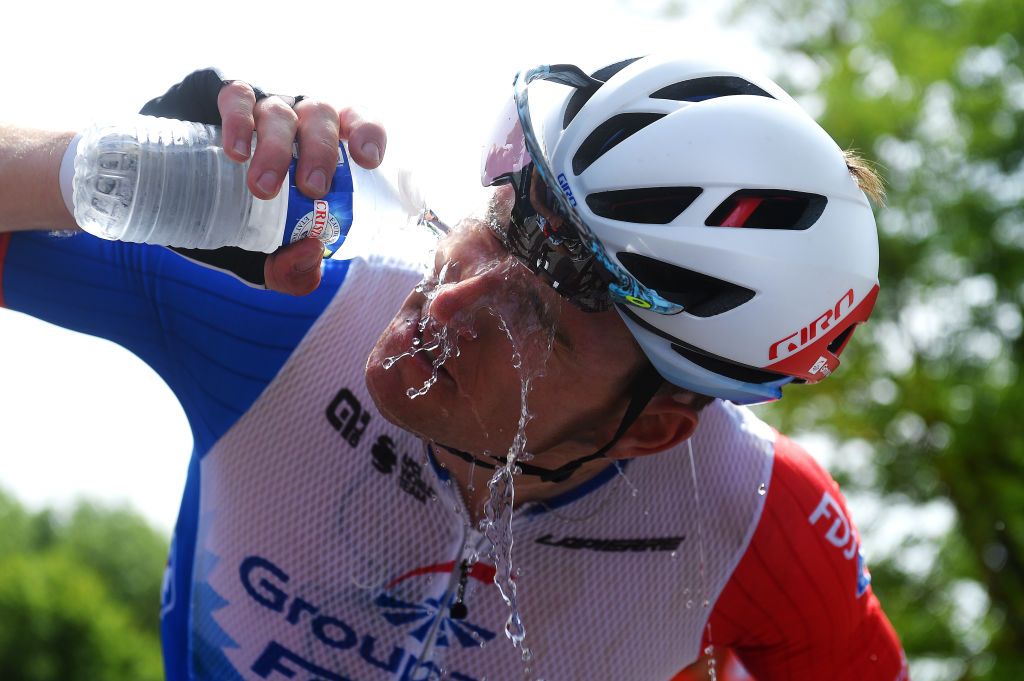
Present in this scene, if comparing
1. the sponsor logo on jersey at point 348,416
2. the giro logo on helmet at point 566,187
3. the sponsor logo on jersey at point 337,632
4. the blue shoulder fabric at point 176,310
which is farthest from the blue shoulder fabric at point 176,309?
the giro logo on helmet at point 566,187

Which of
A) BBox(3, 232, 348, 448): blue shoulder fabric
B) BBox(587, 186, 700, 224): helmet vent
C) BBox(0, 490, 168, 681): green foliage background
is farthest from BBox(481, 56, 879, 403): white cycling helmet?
BBox(0, 490, 168, 681): green foliage background

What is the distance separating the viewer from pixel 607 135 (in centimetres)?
250

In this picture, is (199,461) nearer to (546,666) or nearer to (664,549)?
(546,666)

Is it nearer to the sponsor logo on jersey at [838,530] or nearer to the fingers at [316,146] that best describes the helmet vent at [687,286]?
the fingers at [316,146]

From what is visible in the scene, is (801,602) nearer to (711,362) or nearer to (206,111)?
(711,362)

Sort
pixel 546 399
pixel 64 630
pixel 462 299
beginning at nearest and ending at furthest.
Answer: pixel 462 299 → pixel 546 399 → pixel 64 630

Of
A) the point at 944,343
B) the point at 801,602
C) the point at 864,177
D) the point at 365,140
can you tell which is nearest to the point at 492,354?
the point at 365,140

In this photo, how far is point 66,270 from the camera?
9.20 feet

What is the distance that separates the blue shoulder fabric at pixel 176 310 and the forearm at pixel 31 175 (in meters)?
0.19

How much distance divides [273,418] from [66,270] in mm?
648

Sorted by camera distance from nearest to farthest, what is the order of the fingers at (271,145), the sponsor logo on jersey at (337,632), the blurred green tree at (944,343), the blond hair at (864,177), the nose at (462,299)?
the fingers at (271,145), the nose at (462,299), the blond hair at (864,177), the sponsor logo on jersey at (337,632), the blurred green tree at (944,343)

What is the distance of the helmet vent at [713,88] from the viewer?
8.42ft

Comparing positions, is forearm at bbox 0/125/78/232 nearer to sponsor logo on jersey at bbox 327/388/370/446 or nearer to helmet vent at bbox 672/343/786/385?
sponsor logo on jersey at bbox 327/388/370/446

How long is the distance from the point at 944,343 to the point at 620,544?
393 inches
